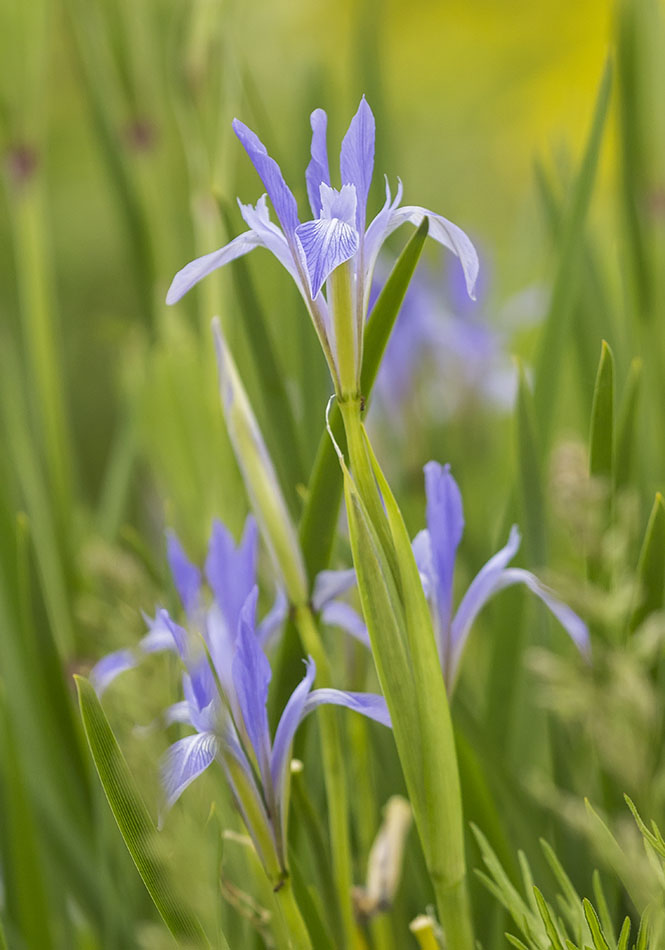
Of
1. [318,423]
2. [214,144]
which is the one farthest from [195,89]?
[318,423]

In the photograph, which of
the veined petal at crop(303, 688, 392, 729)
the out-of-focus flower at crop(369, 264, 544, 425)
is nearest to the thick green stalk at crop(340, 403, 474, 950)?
the veined petal at crop(303, 688, 392, 729)

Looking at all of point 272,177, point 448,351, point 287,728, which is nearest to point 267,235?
point 272,177

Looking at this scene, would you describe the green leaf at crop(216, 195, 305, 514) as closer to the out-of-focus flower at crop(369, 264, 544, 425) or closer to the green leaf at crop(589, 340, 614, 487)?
the green leaf at crop(589, 340, 614, 487)

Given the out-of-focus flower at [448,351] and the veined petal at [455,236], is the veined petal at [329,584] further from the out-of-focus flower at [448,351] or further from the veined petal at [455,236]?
the out-of-focus flower at [448,351]

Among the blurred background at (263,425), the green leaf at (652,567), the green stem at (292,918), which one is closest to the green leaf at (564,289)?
the blurred background at (263,425)

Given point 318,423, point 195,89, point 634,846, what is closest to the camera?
point 634,846

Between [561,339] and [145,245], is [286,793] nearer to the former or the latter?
[561,339]
